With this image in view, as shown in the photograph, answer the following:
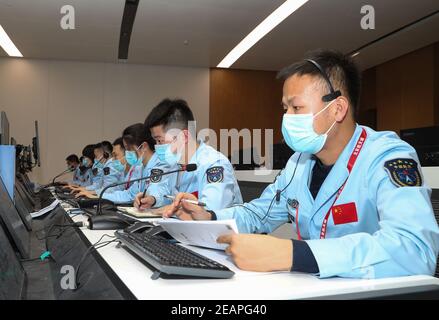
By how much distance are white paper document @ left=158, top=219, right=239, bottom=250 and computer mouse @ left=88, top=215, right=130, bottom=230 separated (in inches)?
14.1

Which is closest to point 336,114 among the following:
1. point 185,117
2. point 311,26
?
point 185,117

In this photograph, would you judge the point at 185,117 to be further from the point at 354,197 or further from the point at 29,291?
the point at 29,291

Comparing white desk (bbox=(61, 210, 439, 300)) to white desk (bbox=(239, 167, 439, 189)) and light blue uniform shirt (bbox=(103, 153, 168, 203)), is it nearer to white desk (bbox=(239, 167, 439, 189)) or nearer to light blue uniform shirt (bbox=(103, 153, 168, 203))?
white desk (bbox=(239, 167, 439, 189))

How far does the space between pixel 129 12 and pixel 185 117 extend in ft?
9.63

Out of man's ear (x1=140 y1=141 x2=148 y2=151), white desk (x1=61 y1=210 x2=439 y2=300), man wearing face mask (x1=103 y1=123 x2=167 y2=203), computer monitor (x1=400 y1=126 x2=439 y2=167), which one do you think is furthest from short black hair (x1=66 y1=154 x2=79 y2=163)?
Result: white desk (x1=61 y1=210 x2=439 y2=300)

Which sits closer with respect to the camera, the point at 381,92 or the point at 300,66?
the point at 300,66

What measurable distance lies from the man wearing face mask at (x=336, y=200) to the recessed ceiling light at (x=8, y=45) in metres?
5.71

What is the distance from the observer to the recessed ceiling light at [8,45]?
5.95 meters

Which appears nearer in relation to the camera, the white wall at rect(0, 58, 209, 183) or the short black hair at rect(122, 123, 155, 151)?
→ the short black hair at rect(122, 123, 155, 151)

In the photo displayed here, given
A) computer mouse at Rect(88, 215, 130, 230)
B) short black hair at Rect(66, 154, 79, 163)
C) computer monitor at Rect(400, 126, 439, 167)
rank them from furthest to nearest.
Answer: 1. short black hair at Rect(66, 154, 79, 163)
2. computer monitor at Rect(400, 126, 439, 167)
3. computer mouse at Rect(88, 215, 130, 230)

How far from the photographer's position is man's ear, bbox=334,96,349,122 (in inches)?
48.5

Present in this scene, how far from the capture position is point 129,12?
Answer: 4805 millimetres

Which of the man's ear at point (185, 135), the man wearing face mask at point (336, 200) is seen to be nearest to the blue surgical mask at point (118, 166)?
the man's ear at point (185, 135)
